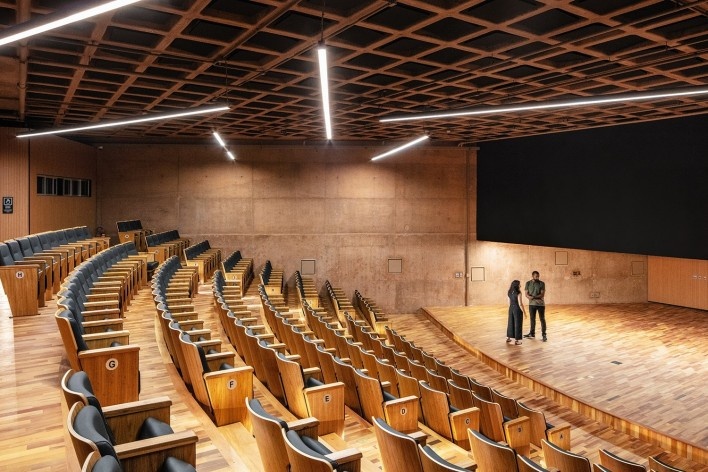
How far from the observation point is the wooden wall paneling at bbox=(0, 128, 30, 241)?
4.47 m

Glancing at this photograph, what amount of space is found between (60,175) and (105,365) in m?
4.25

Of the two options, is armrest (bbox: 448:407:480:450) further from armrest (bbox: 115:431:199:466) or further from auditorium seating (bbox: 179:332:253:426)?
armrest (bbox: 115:431:199:466)

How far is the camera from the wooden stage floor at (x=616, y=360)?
3004mm

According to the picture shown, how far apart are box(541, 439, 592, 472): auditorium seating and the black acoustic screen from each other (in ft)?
9.34

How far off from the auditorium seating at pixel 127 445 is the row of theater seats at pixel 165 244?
3793 mm

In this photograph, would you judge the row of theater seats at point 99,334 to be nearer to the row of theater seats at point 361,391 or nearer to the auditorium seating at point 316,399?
the auditorium seating at point 316,399

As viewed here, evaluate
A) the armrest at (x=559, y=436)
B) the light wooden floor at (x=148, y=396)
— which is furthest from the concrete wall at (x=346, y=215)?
the armrest at (x=559, y=436)

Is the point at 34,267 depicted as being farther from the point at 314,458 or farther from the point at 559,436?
the point at 559,436

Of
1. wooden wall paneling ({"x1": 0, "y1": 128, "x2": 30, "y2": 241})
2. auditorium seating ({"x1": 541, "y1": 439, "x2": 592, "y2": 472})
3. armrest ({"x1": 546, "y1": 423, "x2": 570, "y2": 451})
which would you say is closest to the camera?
auditorium seating ({"x1": 541, "y1": 439, "x2": 592, "y2": 472})

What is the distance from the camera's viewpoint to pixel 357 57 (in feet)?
9.98

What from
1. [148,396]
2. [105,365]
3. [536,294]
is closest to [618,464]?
[148,396]

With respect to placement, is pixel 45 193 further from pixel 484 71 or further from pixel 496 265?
pixel 496 265

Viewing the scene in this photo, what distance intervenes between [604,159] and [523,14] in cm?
319

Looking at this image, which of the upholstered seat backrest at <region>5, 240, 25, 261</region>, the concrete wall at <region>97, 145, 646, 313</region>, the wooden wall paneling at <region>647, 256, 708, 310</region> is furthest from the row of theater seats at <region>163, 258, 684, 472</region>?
the wooden wall paneling at <region>647, 256, 708, 310</region>
